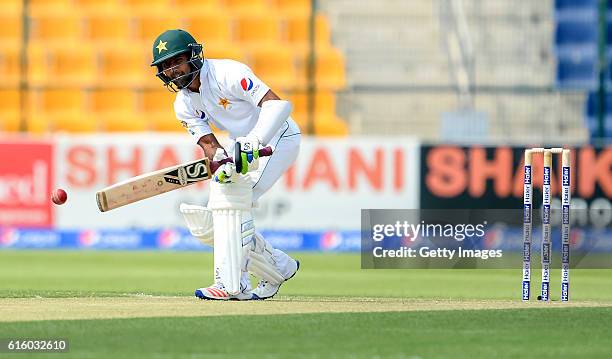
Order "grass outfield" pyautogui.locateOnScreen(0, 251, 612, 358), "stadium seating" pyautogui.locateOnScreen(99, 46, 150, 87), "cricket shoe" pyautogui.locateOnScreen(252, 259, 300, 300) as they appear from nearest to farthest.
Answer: "grass outfield" pyautogui.locateOnScreen(0, 251, 612, 358) → "cricket shoe" pyautogui.locateOnScreen(252, 259, 300, 300) → "stadium seating" pyautogui.locateOnScreen(99, 46, 150, 87)

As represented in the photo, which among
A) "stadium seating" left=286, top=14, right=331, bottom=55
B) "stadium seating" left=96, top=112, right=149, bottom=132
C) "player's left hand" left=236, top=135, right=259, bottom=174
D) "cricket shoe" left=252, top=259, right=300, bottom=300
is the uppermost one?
"stadium seating" left=286, top=14, right=331, bottom=55

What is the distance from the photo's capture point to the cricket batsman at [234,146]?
26.1 feet

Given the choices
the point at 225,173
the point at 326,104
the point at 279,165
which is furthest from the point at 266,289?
the point at 326,104

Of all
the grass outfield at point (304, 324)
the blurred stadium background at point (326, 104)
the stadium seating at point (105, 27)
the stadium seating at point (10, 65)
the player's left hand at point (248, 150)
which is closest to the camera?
the grass outfield at point (304, 324)

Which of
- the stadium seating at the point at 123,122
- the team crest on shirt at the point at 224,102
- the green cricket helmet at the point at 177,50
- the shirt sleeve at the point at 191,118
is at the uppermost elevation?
the green cricket helmet at the point at 177,50

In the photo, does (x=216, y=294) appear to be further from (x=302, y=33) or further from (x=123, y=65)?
(x=302, y=33)

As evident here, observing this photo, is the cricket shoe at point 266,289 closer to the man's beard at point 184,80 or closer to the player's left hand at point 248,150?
the player's left hand at point 248,150

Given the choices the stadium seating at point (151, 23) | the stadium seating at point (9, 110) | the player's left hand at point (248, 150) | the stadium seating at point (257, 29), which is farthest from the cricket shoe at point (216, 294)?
the stadium seating at point (151, 23)

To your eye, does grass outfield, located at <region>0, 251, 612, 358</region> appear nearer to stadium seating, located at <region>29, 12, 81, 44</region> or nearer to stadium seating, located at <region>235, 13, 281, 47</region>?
stadium seating, located at <region>235, 13, 281, 47</region>

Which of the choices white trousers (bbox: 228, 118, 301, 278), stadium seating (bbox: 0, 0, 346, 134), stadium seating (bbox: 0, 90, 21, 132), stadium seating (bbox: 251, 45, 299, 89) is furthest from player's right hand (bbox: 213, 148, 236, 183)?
stadium seating (bbox: 251, 45, 299, 89)

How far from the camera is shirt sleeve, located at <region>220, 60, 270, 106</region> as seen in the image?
315 inches

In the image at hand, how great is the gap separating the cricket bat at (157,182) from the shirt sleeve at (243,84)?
309 millimetres

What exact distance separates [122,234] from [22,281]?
13.4ft

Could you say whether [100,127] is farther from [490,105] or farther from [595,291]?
[595,291]
